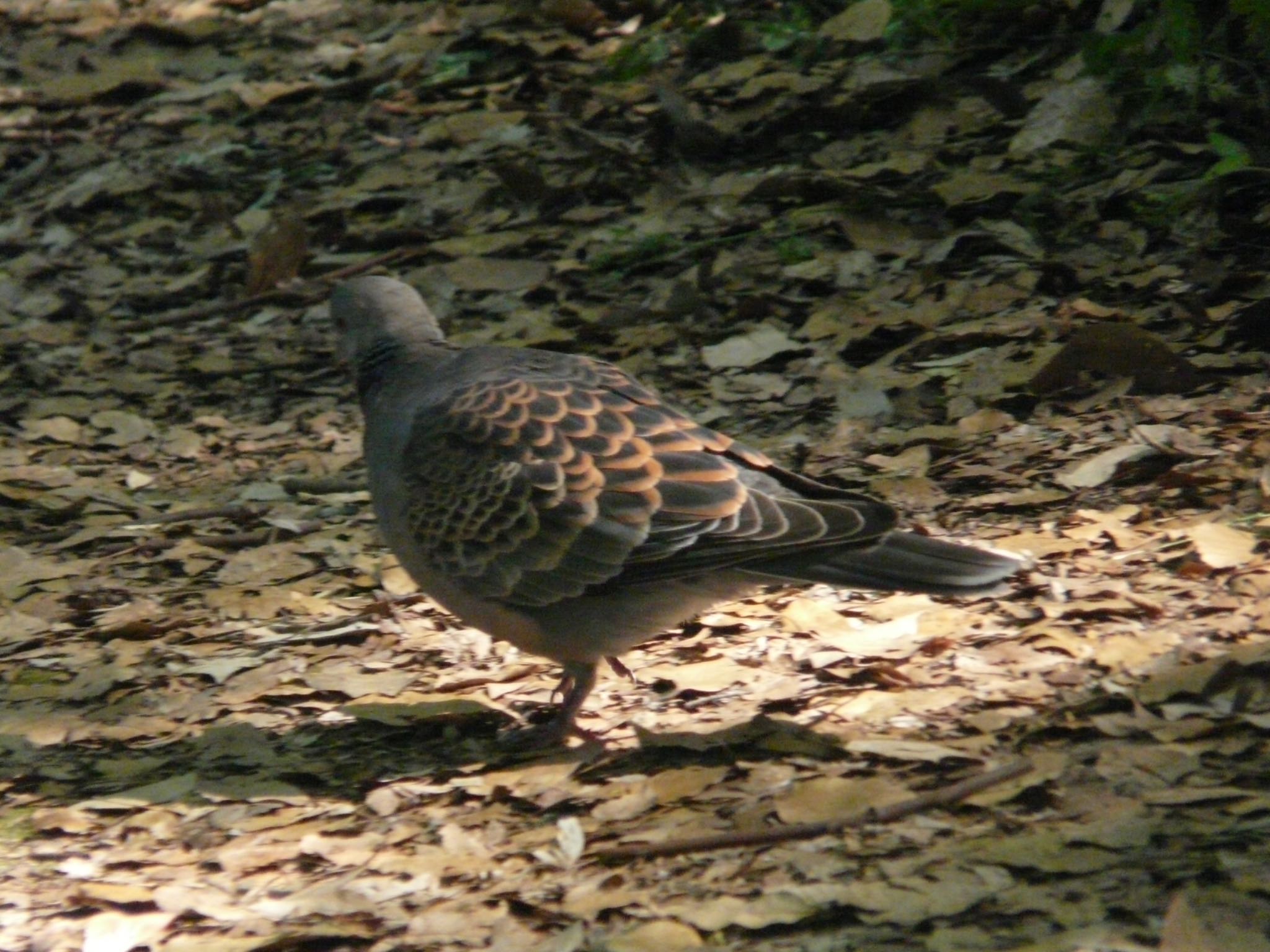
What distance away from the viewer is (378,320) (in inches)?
199

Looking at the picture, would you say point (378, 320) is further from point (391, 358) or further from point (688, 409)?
point (688, 409)

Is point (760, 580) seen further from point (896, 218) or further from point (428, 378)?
point (896, 218)

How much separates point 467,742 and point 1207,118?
388 centimetres

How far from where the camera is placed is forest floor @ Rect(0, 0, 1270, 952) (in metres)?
3.38

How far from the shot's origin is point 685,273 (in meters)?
6.68

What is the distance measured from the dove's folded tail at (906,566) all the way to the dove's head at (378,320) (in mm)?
1593

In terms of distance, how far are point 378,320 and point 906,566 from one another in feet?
6.58

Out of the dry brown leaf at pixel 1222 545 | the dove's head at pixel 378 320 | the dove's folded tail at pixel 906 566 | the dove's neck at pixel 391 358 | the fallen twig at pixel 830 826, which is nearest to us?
the fallen twig at pixel 830 826

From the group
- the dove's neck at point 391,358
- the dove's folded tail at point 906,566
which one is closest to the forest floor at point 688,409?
the dove's folded tail at point 906,566

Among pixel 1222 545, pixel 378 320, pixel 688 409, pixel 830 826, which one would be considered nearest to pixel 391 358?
pixel 378 320

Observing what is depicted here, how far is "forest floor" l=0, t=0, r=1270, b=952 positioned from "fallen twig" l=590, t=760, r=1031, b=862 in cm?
2

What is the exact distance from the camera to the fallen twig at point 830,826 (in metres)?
3.37

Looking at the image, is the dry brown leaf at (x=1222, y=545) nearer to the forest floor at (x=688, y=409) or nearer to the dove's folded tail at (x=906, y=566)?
the forest floor at (x=688, y=409)

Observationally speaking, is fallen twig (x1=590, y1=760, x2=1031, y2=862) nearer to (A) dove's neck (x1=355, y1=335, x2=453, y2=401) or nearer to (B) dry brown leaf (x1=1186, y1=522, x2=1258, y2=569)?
(B) dry brown leaf (x1=1186, y1=522, x2=1258, y2=569)
